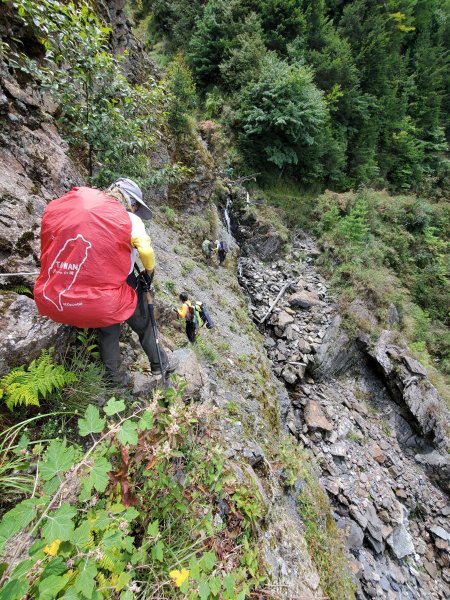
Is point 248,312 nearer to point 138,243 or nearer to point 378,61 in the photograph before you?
point 138,243

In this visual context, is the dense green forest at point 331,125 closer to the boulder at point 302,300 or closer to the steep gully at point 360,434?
the boulder at point 302,300

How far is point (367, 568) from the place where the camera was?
5.55 m

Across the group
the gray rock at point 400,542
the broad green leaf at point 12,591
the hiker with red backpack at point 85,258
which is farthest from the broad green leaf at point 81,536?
the gray rock at point 400,542

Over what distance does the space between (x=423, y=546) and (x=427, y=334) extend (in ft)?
24.7

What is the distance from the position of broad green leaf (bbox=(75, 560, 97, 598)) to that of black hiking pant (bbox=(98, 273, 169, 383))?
150 centimetres

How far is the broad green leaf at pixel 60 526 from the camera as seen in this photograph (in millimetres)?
989

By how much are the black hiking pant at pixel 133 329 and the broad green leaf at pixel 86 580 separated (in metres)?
1.50

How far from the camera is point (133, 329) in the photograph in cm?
257

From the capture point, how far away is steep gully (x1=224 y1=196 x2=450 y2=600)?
6.17 m

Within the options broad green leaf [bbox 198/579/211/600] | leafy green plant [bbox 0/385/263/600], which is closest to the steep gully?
leafy green plant [bbox 0/385/263/600]

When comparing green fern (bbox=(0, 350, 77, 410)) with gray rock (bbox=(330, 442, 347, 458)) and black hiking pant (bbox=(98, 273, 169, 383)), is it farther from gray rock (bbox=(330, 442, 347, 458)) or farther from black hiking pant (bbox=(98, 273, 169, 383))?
gray rock (bbox=(330, 442, 347, 458))

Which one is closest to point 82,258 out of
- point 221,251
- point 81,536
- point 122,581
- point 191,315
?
point 81,536

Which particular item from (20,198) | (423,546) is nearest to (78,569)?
(20,198)

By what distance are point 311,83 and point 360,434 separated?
1414 cm
